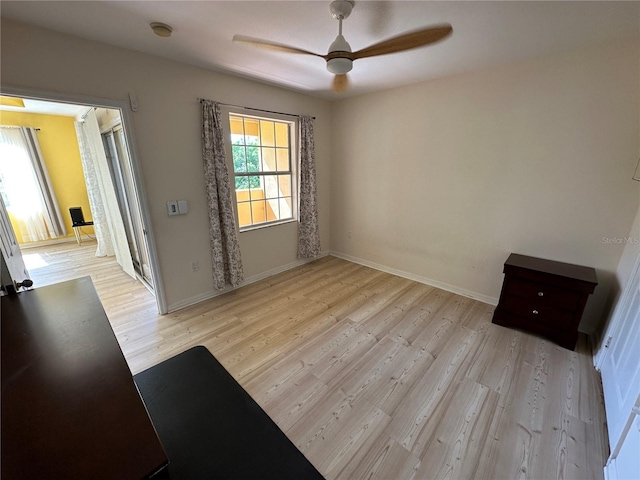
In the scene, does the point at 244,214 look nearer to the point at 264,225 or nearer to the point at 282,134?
the point at 264,225

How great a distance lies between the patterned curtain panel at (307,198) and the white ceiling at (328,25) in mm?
1208

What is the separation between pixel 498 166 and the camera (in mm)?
2631

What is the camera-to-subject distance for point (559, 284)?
7.11 ft

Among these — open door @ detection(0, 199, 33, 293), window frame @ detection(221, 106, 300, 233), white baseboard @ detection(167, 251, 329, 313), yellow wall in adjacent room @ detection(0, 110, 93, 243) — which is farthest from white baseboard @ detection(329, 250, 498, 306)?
yellow wall in adjacent room @ detection(0, 110, 93, 243)

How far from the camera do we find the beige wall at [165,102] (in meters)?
1.80

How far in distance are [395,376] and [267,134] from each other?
3.13 metres

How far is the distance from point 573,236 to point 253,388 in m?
3.02

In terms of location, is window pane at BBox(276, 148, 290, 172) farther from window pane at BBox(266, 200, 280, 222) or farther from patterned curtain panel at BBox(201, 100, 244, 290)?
patterned curtain panel at BBox(201, 100, 244, 290)

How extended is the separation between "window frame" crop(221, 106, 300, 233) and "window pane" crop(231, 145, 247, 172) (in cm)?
9

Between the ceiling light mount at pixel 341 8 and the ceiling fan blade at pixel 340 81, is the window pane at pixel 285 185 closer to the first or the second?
the ceiling fan blade at pixel 340 81

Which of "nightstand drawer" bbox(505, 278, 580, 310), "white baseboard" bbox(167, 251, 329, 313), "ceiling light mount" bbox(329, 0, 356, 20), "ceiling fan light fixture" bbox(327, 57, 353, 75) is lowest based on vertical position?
"white baseboard" bbox(167, 251, 329, 313)

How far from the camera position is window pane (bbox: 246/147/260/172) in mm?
3282

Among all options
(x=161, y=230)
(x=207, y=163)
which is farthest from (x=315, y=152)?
(x=161, y=230)

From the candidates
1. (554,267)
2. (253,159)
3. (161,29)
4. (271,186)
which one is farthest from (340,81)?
(554,267)
